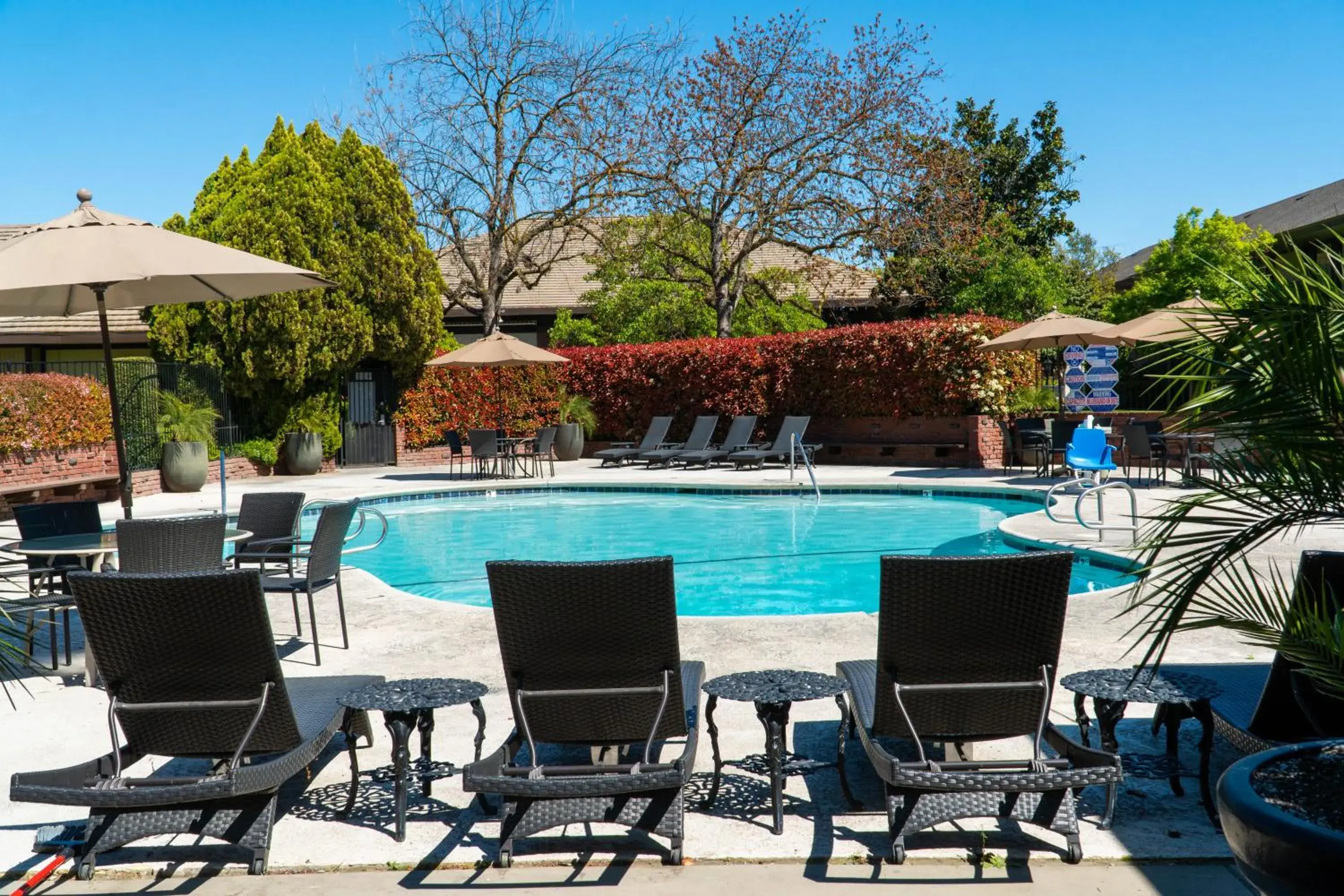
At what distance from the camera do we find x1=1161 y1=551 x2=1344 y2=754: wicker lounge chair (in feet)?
10.7

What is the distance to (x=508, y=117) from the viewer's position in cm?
2527

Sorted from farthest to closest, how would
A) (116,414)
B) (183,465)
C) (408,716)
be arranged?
(183,465)
(116,414)
(408,716)

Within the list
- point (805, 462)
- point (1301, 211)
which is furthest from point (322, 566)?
point (1301, 211)

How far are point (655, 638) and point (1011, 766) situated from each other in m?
1.21

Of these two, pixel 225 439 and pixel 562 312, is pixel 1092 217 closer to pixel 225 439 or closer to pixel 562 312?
pixel 562 312

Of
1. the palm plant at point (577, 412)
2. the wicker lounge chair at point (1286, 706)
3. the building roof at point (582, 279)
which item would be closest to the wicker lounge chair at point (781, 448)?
the palm plant at point (577, 412)

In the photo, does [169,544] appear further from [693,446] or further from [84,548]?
[693,446]

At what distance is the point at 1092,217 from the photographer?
35000 millimetres

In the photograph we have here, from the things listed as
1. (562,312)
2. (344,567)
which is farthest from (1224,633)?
(562,312)

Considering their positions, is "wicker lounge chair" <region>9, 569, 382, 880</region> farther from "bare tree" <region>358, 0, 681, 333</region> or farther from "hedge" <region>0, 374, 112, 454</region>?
"bare tree" <region>358, 0, 681, 333</region>

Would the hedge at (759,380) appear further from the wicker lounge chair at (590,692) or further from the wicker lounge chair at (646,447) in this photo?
the wicker lounge chair at (590,692)

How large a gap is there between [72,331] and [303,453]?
7594mm

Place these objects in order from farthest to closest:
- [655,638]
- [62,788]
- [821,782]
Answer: [821,782], [655,638], [62,788]

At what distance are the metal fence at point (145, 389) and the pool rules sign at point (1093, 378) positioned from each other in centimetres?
1424
